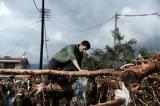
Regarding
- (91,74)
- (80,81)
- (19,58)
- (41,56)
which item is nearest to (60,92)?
(80,81)

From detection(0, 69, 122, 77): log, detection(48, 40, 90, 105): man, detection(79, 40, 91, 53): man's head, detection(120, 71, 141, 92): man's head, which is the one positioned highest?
detection(79, 40, 91, 53): man's head

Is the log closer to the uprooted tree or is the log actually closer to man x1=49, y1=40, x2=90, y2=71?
the uprooted tree

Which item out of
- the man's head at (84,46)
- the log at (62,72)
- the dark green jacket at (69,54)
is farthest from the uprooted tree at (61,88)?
the man's head at (84,46)

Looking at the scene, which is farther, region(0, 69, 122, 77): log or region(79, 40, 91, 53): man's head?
region(79, 40, 91, 53): man's head

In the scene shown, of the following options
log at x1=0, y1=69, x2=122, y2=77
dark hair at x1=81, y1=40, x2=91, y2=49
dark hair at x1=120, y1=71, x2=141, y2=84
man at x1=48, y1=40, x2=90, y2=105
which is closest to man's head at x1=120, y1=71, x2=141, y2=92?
dark hair at x1=120, y1=71, x2=141, y2=84

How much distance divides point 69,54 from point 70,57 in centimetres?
A: 7

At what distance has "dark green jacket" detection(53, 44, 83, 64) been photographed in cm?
912

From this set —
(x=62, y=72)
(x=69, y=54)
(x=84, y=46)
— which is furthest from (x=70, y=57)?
(x=62, y=72)

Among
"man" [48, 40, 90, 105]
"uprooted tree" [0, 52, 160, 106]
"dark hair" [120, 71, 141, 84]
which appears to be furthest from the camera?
"man" [48, 40, 90, 105]

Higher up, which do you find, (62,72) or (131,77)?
(62,72)

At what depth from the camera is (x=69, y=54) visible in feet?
30.1

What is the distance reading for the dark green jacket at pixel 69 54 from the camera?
912 centimetres

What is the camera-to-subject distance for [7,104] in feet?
27.8

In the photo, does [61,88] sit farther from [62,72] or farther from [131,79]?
[131,79]
